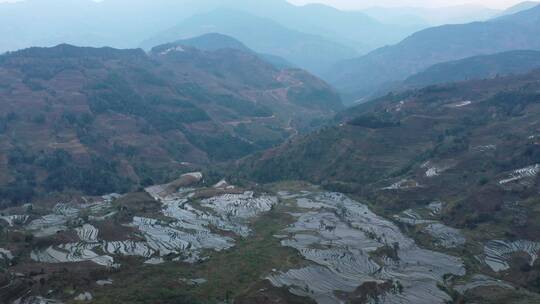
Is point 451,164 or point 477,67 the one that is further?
point 477,67

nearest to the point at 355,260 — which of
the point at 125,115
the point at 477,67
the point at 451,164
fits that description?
the point at 451,164

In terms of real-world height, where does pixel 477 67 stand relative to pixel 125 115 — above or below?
below

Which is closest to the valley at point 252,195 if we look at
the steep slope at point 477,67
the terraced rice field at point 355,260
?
the terraced rice field at point 355,260

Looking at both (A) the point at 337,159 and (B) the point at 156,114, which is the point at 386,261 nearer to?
(A) the point at 337,159

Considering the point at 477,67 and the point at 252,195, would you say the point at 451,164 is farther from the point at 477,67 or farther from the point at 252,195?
the point at 477,67

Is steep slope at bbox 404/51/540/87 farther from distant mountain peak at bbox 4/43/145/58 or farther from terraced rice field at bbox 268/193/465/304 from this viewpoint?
terraced rice field at bbox 268/193/465/304

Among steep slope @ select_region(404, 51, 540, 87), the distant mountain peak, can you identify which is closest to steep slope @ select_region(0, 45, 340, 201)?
the distant mountain peak
